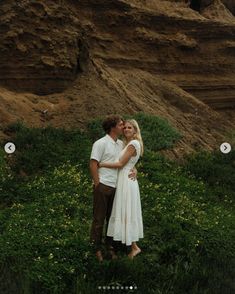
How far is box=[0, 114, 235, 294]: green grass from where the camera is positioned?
256 inches

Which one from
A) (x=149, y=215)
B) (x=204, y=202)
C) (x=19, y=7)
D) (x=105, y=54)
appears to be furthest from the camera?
(x=105, y=54)

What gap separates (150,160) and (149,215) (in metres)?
2.57

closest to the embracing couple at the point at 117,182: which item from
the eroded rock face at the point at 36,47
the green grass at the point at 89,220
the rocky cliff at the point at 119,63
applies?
the green grass at the point at 89,220

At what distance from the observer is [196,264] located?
721cm

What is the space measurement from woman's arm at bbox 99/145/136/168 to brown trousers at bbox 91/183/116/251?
25 centimetres

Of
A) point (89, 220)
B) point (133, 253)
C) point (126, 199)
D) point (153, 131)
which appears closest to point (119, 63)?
point (153, 131)

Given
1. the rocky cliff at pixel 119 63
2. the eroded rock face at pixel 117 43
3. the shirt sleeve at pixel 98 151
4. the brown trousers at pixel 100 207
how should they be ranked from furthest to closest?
the eroded rock face at pixel 117 43 → the rocky cliff at pixel 119 63 → the brown trousers at pixel 100 207 → the shirt sleeve at pixel 98 151

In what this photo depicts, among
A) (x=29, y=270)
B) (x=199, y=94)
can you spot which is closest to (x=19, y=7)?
(x=199, y=94)

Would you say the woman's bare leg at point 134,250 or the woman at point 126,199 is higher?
the woman at point 126,199

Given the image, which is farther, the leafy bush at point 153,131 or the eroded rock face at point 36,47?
the eroded rock face at point 36,47

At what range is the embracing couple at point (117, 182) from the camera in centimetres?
652

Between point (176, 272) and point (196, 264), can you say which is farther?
point (196, 264)

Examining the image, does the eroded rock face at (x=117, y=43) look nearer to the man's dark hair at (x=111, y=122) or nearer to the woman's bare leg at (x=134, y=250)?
the man's dark hair at (x=111, y=122)

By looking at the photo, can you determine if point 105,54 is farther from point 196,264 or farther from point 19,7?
point 196,264
